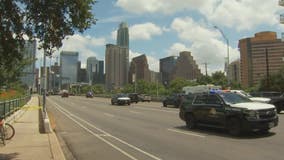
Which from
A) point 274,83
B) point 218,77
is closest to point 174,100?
point 274,83

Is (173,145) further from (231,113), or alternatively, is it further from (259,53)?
(259,53)

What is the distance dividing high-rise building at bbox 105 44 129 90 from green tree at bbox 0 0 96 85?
157 m

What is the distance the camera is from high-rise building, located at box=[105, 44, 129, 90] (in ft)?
573

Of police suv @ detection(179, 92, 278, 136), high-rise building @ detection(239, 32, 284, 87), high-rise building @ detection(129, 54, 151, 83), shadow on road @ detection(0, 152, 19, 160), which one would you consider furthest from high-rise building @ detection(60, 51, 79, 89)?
shadow on road @ detection(0, 152, 19, 160)

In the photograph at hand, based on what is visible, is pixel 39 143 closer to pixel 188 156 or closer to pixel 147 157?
pixel 147 157

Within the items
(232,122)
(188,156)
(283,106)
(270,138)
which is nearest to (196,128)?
(232,122)

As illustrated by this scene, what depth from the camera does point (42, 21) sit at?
1020 cm

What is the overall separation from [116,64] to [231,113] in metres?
167

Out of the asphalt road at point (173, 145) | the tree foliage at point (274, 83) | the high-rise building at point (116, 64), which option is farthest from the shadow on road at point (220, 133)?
the high-rise building at point (116, 64)

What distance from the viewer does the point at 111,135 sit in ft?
54.1

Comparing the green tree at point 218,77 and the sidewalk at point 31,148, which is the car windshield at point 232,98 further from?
the green tree at point 218,77

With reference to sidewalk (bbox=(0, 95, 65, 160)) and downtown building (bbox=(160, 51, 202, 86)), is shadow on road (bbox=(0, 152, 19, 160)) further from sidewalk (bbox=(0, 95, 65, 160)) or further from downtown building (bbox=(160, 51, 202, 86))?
downtown building (bbox=(160, 51, 202, 86))

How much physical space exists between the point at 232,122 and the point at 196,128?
10.3 ft

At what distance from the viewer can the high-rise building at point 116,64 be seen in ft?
573
